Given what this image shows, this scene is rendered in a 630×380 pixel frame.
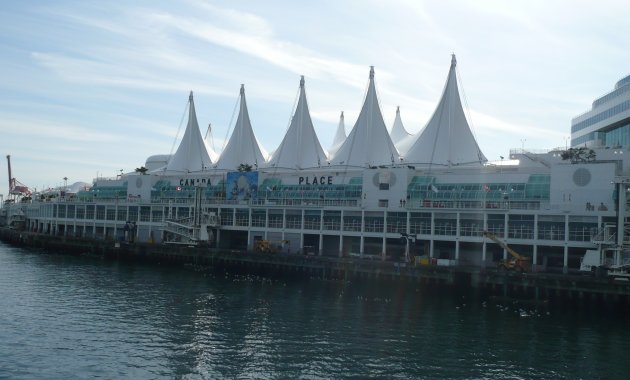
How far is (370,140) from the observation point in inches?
2817

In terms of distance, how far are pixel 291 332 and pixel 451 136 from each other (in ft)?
130

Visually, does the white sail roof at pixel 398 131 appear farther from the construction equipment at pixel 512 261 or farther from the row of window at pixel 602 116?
the construction equipment at pixel 512 261

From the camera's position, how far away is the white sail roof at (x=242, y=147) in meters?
82.7

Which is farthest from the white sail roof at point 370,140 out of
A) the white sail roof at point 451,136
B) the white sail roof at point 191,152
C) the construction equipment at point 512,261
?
the white sail roof at point 191,152

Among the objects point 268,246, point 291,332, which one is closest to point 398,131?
point 268,246

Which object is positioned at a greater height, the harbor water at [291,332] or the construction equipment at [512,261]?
the construction equipment at [512,261]

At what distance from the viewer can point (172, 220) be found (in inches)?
2852

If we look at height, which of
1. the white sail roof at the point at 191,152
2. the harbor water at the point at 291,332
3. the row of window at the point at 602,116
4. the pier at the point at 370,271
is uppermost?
the row of window at the point at 602,116

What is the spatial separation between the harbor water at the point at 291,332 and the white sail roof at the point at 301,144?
28.5m

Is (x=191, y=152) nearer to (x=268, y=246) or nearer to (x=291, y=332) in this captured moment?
(x=268, y=246)

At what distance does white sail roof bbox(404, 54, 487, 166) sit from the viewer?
65.2 meters

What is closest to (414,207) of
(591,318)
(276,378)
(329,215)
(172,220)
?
(329,215)

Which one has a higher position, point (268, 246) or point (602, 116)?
point (602, 116)

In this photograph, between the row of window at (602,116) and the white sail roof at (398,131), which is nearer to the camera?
the row of window at (602,116)
